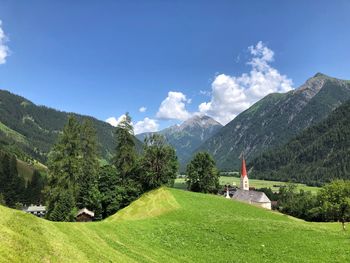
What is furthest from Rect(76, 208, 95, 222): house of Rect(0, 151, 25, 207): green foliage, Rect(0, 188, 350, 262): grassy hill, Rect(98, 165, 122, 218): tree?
Rect(0, 151, 25, 207): green foliage

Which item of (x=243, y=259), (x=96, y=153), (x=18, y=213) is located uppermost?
(x=96, y=153)

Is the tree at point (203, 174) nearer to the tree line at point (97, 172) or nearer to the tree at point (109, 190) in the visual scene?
the tree line at point (97, 172)

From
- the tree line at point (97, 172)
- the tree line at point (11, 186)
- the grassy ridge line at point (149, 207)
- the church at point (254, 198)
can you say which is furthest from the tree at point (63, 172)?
the tree line at point (11, 186)

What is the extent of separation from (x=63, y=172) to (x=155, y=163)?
68.7 feet

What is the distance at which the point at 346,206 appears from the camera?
9606 centimetres

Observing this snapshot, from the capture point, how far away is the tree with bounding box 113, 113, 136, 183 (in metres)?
89.4

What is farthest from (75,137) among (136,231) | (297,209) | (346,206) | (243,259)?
(297,209)

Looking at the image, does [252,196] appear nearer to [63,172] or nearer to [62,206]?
[63,172]

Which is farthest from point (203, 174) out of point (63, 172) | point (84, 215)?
point (63, 172)

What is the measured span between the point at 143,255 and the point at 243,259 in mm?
9299

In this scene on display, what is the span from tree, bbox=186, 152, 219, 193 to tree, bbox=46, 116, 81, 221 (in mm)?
48245

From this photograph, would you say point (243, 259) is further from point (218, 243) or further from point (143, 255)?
point (143, 255)

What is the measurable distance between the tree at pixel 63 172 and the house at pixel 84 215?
402 inches

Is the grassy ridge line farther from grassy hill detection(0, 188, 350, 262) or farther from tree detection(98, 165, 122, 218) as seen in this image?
grassy hill detection(0, 188, 350, 262)
